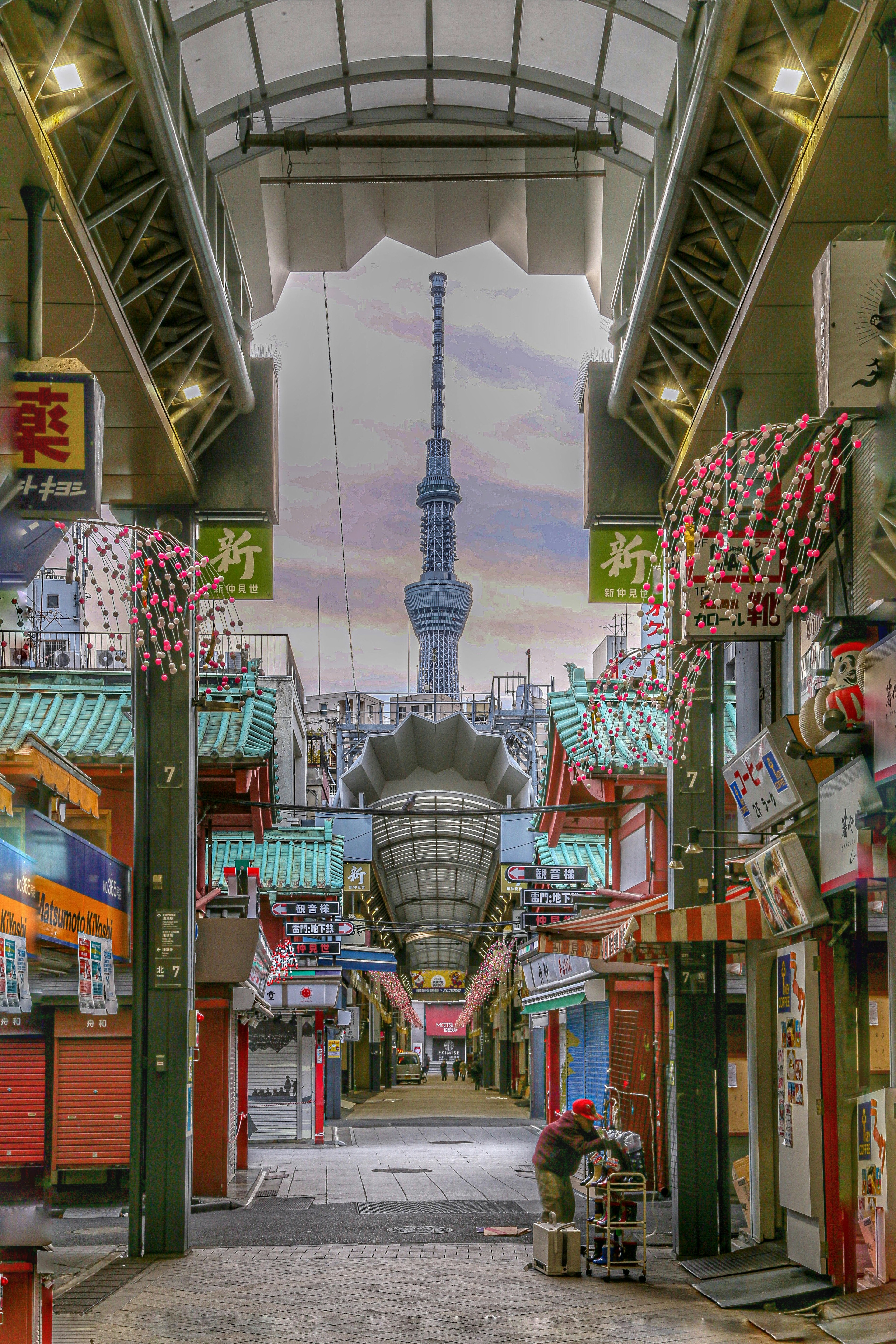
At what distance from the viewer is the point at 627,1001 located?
22.1 meters

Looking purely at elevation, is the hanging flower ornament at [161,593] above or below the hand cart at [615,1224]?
above

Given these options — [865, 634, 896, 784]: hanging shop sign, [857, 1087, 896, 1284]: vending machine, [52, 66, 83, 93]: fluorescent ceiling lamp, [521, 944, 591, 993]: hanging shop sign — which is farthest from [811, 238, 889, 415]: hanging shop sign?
[521, 944, 591, 993]: hanging shop sign

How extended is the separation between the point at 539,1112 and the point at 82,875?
92.3 ft

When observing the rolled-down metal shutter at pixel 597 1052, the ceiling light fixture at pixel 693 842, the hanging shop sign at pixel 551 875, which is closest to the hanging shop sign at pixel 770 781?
the ceiling light fixture at pixel 693 842

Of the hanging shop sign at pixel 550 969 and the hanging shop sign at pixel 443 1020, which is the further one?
the hanging shop sign at pixel 443 1020

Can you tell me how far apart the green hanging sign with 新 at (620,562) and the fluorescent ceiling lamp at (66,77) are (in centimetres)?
821

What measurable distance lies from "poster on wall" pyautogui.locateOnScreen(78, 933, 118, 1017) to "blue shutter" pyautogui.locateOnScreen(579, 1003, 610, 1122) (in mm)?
11698

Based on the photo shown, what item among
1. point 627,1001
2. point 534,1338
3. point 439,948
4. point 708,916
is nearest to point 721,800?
point 708,916

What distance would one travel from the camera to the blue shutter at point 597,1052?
2444 cm

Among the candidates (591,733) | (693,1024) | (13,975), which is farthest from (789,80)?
(591,733)

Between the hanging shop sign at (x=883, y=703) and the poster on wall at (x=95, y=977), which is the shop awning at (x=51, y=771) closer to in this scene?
the poster on wall at (x=95, y=977)

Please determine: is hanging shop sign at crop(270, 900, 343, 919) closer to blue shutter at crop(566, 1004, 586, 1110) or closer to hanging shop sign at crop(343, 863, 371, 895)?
blue shutter at crop(566, 1004, 586, 1110)

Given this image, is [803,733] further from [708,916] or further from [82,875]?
[82,875]

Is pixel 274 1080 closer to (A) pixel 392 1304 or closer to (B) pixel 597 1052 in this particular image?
(B) pixel 597 1052
